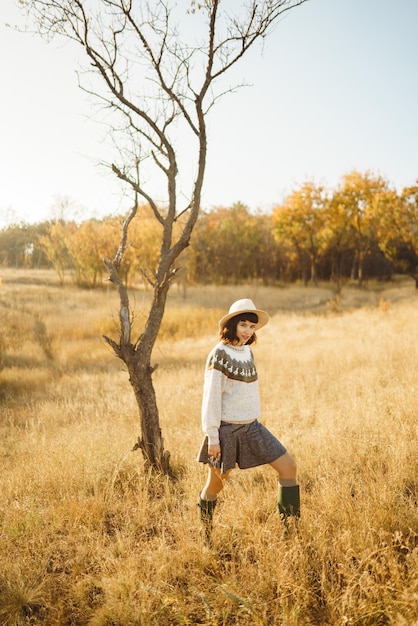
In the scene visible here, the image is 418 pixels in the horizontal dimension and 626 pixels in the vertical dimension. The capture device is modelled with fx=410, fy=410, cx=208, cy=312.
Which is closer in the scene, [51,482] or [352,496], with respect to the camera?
[352,496]

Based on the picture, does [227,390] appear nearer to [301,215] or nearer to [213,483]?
[213,483]

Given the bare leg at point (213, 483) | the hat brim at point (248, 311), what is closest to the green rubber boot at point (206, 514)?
the bare leg at point (213, 483)

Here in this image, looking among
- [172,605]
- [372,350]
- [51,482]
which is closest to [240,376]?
[172,605]

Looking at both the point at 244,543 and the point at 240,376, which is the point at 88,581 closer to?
the point at 244,543

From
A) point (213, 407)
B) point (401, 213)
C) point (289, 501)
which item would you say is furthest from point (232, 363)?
point (401, 213)

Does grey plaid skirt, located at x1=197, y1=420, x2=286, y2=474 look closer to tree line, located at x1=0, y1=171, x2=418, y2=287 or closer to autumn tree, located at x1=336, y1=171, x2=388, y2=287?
tree line, located at x1=0, y1=171, x2=418, y2=287

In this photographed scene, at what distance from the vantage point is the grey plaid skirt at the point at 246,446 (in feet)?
9.58

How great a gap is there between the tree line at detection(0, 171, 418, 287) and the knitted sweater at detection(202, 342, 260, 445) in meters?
18.2

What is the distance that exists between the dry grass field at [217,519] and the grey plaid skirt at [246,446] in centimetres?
56

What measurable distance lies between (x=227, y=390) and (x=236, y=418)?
21cm

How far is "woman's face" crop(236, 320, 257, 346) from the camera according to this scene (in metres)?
2.99

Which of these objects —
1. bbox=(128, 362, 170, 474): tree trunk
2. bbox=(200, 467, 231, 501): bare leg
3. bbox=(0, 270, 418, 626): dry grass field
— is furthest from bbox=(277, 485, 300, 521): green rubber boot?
bbox=(128, 362, 170, 474): tree trunk

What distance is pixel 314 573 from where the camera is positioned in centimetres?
276

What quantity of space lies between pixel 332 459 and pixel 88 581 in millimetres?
2560
